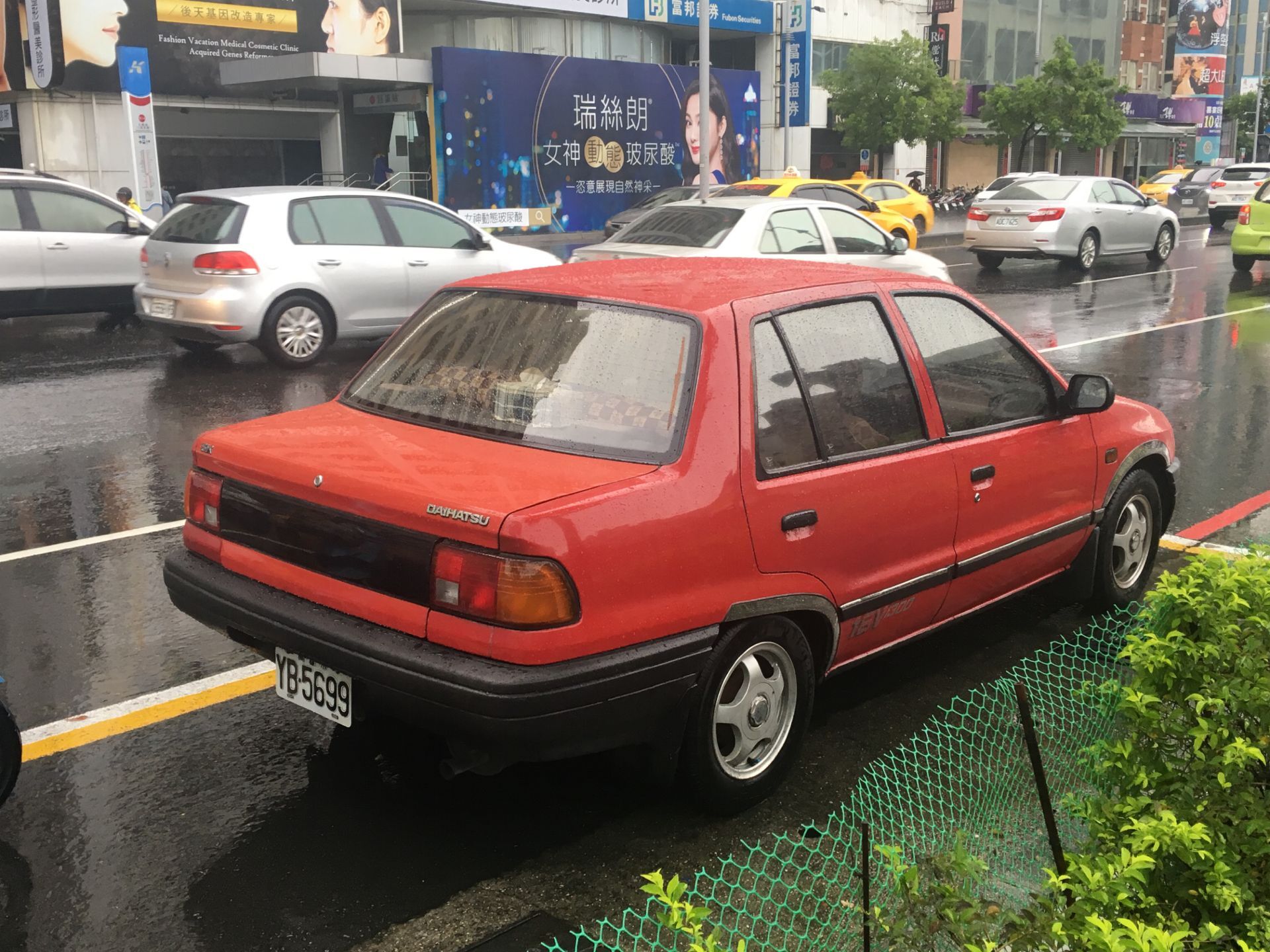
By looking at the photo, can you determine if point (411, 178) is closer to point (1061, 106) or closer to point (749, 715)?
point (1061, 106)

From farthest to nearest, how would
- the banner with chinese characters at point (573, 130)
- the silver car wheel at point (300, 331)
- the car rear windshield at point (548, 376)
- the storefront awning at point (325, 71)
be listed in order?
1. the banner with chinese characters at point (573, 130)
2. the storefront awning at point (325, 71)
3. the silver car wheel at point (300, 331)
4. the car rear windshield at point (548, 376)

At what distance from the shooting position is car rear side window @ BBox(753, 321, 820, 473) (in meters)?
3.81

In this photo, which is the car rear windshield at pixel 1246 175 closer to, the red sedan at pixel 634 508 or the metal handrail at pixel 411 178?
the metal handrail at pixel 411 178

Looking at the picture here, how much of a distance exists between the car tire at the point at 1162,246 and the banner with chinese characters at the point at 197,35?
1853 centimetres

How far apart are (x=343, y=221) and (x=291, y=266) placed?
2.47ft

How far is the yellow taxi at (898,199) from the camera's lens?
96.2ft

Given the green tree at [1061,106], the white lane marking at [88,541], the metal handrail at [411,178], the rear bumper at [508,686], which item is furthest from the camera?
the green tree at [1061,106]

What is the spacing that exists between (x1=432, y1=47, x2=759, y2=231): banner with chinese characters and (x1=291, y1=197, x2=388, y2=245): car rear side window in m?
18.1

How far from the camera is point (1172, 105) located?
66.9 meters

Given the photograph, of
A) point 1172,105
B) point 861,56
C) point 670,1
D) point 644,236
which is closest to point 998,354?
point 644,236

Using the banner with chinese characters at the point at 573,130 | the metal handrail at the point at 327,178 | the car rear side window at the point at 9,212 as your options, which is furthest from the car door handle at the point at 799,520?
the metal handrail at the point at 327,178

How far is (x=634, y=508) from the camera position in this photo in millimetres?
3428

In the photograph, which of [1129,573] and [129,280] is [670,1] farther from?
[1129,573]

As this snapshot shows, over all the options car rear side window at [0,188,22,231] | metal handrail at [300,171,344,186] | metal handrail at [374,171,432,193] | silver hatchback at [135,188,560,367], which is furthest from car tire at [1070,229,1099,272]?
metal handrail at [300,171,344,186]
